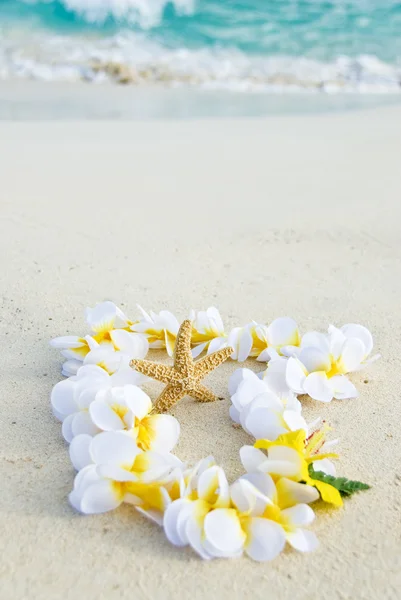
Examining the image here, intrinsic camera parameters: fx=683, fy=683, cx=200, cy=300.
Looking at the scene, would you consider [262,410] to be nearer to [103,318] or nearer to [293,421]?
[293,421]

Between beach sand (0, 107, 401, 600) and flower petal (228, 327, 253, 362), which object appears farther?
flower petal (228, 327, 253, 362)

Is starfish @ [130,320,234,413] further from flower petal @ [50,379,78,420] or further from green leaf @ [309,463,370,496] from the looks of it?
green leaf @ [309,463,370,496]

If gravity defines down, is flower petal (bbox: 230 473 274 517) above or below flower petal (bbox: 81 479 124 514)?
above

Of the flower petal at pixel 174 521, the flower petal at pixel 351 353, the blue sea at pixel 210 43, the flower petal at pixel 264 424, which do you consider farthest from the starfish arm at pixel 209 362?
the blue sea at pixel 210 43

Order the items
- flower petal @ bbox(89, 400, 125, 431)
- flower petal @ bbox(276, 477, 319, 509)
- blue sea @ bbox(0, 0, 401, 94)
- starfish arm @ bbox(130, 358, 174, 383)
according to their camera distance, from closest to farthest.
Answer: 1. flower petal @ bbox(276, 477, 319, 509)
2. flower petal @ bbox(89, 400, 125, 431)
3. starfish arm @ bbox(130, 358, 174, 383)
4. blue sea @ bbox(0, 0, 401, 94)

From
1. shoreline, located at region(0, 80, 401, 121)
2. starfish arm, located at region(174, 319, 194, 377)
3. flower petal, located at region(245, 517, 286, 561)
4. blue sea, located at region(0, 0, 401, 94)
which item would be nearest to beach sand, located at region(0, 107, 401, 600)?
flower petal, located at region(245, 517, 286, 561)

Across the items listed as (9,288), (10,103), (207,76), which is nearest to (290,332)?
(9,288)

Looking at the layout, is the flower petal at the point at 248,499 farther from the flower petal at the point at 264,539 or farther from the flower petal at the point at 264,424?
the flower petal at the point at 264,424

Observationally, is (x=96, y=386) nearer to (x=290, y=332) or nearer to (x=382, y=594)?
(x=290, y=332)

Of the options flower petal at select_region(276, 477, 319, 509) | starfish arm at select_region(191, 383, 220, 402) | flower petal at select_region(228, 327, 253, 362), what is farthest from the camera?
flower petal at select_region(228, 327, 253, 362)
